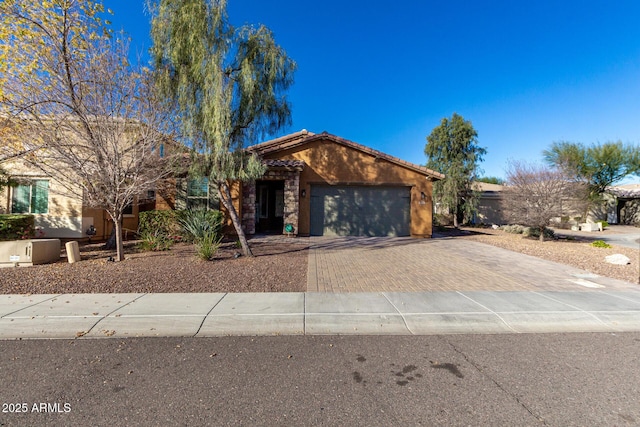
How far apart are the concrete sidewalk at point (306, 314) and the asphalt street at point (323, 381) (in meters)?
0.26

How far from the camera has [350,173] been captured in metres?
14.7

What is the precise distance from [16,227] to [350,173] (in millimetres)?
13156

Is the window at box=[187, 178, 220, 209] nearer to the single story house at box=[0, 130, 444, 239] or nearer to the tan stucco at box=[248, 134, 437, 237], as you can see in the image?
the single story house at box=[0, 130, 444, 239]

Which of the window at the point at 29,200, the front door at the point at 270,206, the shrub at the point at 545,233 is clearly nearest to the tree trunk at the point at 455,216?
the shrub at the point at 545,233

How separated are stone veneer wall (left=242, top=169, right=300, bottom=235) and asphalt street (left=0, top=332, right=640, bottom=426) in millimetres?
10083

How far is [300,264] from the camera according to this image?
8273 millimetres

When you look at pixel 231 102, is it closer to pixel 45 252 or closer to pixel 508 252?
pixel 45 252

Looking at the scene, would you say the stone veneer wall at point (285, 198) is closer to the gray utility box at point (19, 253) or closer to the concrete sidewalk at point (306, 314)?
the gray utility box at point (19, 253)

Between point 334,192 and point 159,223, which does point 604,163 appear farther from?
point 159,223

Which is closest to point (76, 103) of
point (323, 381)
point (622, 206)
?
point (323, 381)

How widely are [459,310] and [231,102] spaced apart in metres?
7.69

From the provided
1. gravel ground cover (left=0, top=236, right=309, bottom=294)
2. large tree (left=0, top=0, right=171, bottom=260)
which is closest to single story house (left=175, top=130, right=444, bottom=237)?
gravel ground cover (left=0, top=236, right=309, bottom=294)

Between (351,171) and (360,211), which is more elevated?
(351,171)

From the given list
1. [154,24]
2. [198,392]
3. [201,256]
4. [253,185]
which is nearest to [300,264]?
[201,256]
